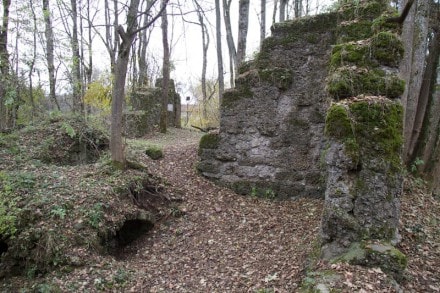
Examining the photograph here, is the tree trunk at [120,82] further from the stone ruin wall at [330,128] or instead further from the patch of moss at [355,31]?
the patch of moss at [355,31]

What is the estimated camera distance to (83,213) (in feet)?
17.4

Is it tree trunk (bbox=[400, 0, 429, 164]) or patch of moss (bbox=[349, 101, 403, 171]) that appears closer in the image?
patch of moss (bbox=[349, 101, 403, 171])

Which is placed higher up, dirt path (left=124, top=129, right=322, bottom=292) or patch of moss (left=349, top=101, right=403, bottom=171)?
patch of moss (left=349, top=101, right=403, bottom=171)

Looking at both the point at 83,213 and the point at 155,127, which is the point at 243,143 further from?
the point at 155,127

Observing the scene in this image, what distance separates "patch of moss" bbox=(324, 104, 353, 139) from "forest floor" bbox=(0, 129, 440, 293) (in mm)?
1479

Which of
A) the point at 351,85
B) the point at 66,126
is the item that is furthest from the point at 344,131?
the point at 66,126

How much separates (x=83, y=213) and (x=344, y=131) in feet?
13.4

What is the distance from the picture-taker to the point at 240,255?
4969mm

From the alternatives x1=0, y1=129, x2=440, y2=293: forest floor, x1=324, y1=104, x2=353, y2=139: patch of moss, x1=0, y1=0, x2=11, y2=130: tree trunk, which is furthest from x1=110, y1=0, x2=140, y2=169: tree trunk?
x1=324, y1=104, x2=353, y2=139: patch of moss

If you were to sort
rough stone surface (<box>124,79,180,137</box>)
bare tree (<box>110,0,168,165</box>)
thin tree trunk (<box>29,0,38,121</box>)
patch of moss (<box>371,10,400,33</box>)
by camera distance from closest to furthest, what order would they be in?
1. patch of moss (<box>371,10,400,33</box>)
2. bare tree (<box>110,0,168,165</box>)
3. thin tree trunk (<box>29,0,38,121</box>)
4. rough stone surface (<box>124,79,180,137</box>)

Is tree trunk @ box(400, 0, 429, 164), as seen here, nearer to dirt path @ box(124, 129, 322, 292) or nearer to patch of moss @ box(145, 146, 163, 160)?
dirt path @ box(124, 129, 322, 292)

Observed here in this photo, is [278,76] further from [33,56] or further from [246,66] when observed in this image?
[33,56]

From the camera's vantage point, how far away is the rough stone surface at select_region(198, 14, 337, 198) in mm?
6316

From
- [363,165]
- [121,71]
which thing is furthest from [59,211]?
[363,165]
